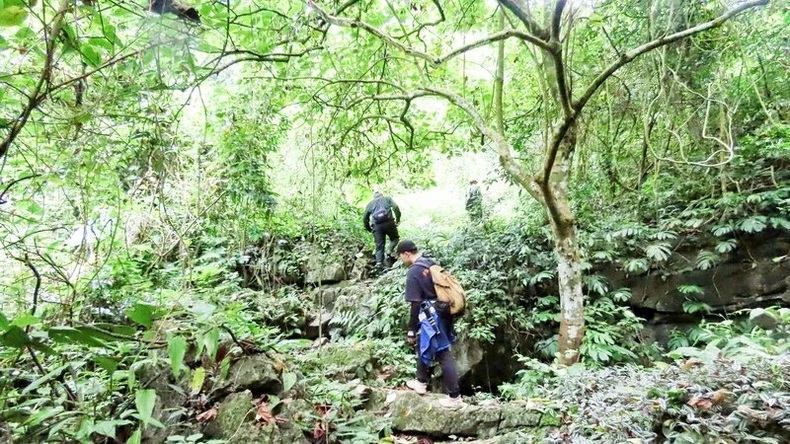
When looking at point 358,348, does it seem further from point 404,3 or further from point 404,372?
point 404,3

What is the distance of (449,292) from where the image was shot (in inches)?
176

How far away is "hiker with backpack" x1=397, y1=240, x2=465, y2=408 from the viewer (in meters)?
4.46

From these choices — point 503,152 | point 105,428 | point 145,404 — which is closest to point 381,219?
point 503,152

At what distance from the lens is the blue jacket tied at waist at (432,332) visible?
176 inches

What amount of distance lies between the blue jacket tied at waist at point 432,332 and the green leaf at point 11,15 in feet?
12.3

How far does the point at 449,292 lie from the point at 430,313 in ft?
0.96

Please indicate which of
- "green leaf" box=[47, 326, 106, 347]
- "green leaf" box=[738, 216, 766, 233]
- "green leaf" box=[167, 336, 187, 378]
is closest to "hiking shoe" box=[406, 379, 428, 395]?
"green leaf" box=[167, 336, 187, 378]

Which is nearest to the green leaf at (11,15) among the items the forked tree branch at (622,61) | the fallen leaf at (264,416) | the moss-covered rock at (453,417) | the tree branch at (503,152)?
the fallen leaf at (264,416)

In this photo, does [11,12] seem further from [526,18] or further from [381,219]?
[381,219]

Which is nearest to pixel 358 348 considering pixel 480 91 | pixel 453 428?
pixel 453 428

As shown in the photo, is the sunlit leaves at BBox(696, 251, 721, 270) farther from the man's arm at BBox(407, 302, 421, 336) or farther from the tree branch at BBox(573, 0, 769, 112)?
the man's arm at BBox(407, 302, 421, 336)

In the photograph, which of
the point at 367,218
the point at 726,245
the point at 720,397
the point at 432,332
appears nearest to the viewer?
the point at 720,397

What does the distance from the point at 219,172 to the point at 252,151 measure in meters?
0.55

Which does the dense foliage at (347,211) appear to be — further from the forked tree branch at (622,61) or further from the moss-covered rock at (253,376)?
the forked tree branch at (622,61)
